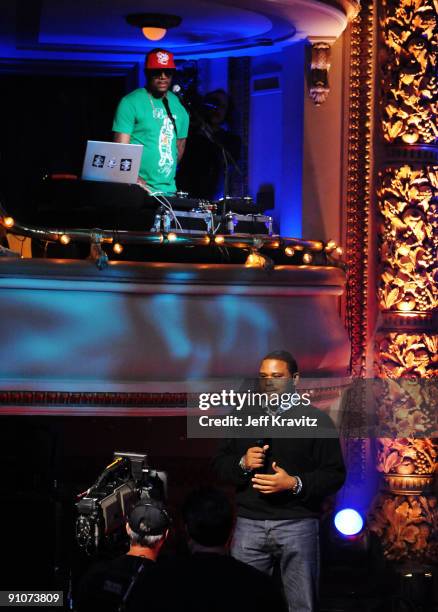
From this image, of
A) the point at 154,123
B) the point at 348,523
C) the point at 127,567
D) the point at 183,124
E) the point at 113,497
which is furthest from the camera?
the point at 183,124

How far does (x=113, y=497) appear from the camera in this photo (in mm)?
6375

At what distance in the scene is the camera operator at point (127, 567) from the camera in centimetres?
493

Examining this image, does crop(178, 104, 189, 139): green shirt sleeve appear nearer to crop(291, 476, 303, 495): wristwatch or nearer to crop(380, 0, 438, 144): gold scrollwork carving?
crop(380, 0, 438, 144): gold scrollwork carving

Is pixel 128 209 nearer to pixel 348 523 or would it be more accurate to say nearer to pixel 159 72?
pixel 159 72

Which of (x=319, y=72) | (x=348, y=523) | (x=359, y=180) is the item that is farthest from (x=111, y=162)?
(x=348, y=523)

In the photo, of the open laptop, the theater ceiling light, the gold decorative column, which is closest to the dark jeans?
the open laptop

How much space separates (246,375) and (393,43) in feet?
10.3

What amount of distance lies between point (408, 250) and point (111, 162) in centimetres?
268

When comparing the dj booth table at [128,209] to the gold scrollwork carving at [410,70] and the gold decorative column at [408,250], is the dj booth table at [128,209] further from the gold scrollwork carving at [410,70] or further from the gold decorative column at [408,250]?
the gold scrollwork carving at [410,70]

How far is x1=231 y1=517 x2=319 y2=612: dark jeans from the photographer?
20.2 feet

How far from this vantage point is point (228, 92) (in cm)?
1073

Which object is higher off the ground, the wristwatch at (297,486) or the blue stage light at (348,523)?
the wristwatch at (297,486)

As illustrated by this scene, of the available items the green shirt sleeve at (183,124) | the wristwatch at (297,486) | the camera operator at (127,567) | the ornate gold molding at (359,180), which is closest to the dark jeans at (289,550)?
the wristwatch at (297,486)

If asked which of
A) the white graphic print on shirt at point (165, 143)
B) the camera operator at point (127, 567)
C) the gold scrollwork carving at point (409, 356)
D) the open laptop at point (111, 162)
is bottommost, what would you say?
the camera operator at point (127, 567)
